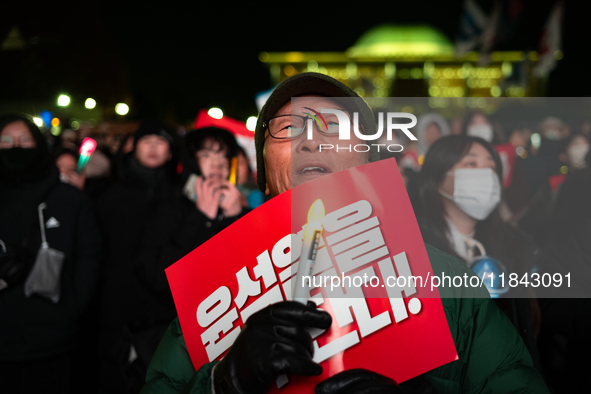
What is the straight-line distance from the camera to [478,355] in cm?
99

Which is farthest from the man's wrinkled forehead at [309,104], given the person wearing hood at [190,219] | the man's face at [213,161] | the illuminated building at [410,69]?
the illuminated building at [410,69]

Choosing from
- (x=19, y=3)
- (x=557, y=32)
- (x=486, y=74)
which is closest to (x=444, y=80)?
(x=486, y=74)

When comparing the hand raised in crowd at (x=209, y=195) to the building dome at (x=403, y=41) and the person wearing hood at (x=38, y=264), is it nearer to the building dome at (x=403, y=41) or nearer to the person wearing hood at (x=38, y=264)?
the person wearing hood at (x=38, y=264)

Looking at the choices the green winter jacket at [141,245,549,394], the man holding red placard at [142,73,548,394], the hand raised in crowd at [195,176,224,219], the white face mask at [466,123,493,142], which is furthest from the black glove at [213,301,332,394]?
the white face mask at [466,123,493,142]

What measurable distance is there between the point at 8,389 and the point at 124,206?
1.41m

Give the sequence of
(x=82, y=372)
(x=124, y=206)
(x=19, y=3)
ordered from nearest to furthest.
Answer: (x=82, y=372), (x=124, y=206), (x=19, y=3)

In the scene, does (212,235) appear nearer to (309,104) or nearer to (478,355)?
(309,104)

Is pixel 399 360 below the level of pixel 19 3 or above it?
below

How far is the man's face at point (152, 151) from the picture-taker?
341 cm

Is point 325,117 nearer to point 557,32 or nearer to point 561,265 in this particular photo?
point 561,265

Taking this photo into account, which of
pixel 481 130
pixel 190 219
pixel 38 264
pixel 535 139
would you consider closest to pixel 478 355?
pixel 190 219

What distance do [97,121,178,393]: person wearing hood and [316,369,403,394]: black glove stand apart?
6.97ft

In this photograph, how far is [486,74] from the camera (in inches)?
2133

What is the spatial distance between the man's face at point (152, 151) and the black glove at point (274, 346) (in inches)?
112
